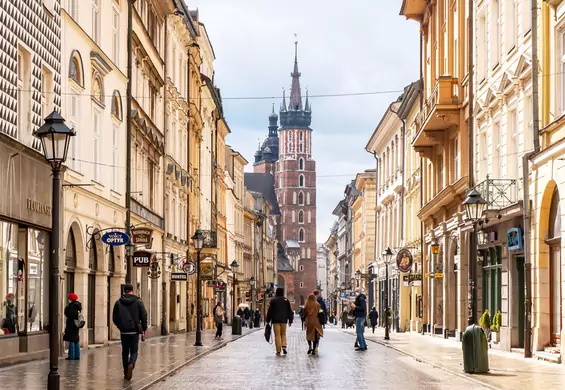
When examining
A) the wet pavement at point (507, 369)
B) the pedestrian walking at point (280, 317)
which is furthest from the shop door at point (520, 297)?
the pedestrian walking at point (280, 317)

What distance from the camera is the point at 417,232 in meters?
54.2

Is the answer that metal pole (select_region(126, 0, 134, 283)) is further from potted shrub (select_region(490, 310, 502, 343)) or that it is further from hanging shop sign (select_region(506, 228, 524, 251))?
hanging shop sign (select_region(506, 228, 524, 251))

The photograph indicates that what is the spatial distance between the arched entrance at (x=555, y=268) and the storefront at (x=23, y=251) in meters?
11.2

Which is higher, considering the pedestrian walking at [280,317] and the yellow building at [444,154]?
the yellow building at [444,154]

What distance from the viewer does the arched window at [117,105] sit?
3368 cm

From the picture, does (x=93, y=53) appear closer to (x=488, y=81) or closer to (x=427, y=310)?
(x=488, y=81)

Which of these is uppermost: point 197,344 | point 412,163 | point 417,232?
point 412,163

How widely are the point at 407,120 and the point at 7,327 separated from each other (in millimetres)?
37686

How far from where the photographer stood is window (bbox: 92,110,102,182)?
31.0m

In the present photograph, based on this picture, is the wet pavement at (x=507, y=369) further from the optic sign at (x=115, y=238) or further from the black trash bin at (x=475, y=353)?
the optic sign at (x=115, y=238)

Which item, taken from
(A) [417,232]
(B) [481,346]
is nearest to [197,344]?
(B) [481,346]

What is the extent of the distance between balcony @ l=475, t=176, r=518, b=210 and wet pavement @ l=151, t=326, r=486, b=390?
184 inches

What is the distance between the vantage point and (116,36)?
3441 cm

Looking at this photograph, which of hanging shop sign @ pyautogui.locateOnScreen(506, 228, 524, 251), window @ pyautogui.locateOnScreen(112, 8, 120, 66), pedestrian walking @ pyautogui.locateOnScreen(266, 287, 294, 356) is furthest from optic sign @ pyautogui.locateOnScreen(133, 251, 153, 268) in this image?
hanging shop sign @ pyautogui.locateOnScreen(506, 228, 524, 251)
